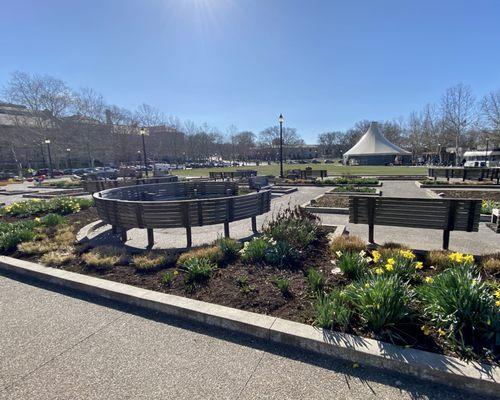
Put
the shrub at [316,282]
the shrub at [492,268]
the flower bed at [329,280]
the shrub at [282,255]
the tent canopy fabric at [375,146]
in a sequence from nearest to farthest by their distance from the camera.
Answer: the flower bed at [329,280]
the shrub at [316,282]
the shrub at [492,268]
the shrub at [282,255]
the tent canopy fabric at [375,146]

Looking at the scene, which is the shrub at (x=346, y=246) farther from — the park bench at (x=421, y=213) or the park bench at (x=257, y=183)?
the park bench at (x=257, y=183)

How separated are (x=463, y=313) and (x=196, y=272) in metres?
3.11

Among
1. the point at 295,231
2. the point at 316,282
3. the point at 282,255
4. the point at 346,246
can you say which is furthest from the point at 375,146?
the point at 316,282

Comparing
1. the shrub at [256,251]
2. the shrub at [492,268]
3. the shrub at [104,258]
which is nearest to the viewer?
the shrub at [492,268]

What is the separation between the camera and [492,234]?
21.7ft

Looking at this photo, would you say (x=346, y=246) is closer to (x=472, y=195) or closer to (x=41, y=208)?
(x=41, y=208)

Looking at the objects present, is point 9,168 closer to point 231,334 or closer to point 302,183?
point 302,183

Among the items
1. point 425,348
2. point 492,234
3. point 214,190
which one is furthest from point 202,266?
point 214,190

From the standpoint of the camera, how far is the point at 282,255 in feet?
14.6

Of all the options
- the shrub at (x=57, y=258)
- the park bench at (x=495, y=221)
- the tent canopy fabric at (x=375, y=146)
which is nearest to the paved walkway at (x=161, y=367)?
the shrub at (x=57, y=258)

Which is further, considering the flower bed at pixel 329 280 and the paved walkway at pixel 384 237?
the paved walkway at pixel 384 237

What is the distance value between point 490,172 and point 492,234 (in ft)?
47.6

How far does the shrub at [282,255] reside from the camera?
4445 mm

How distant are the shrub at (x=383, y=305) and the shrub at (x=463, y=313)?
0.28 metres
